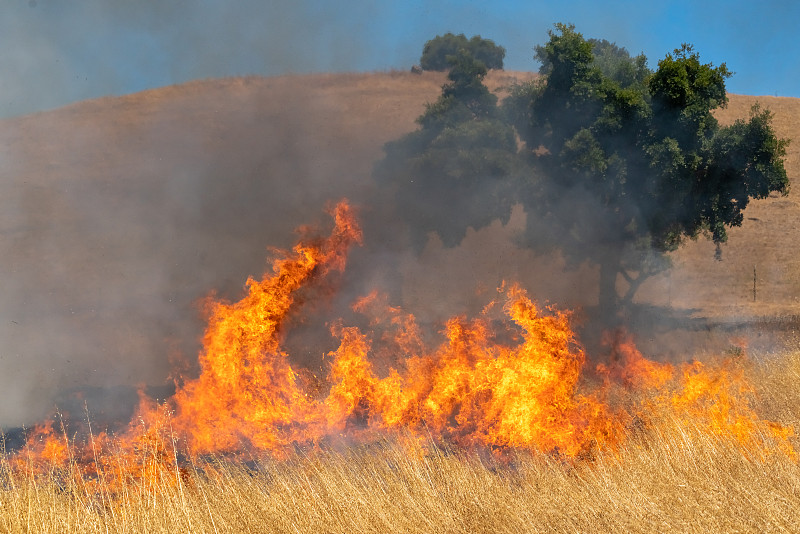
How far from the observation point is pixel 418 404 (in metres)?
10.6

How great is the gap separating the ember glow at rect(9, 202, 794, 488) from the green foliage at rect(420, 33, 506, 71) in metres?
27.9

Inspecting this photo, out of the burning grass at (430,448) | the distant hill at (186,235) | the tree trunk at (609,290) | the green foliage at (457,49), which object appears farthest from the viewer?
the green foliage at (457,49)

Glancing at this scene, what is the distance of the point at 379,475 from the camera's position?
8.22 m

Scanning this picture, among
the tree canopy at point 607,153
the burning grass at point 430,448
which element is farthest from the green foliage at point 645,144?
the burning grass at point 430,448

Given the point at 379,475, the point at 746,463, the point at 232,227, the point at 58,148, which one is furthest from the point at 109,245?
the point at 746,463

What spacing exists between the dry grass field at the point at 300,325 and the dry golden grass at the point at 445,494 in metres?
0.03

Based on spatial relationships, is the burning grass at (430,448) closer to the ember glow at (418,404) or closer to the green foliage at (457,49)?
the ember glow at (418,404)

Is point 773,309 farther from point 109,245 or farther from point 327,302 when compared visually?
point 109,245

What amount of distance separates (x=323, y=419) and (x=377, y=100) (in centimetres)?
3439

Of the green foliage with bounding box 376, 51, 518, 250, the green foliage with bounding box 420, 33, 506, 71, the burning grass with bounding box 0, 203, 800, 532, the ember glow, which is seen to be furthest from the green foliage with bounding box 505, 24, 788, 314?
the green foliage with bounding box 420, 33, 506, 71

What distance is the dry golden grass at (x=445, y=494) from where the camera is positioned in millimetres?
7098

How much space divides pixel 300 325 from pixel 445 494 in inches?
535

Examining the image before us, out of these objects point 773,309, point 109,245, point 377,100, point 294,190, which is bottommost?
point 773,309

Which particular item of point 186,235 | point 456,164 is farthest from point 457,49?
point 186,235
